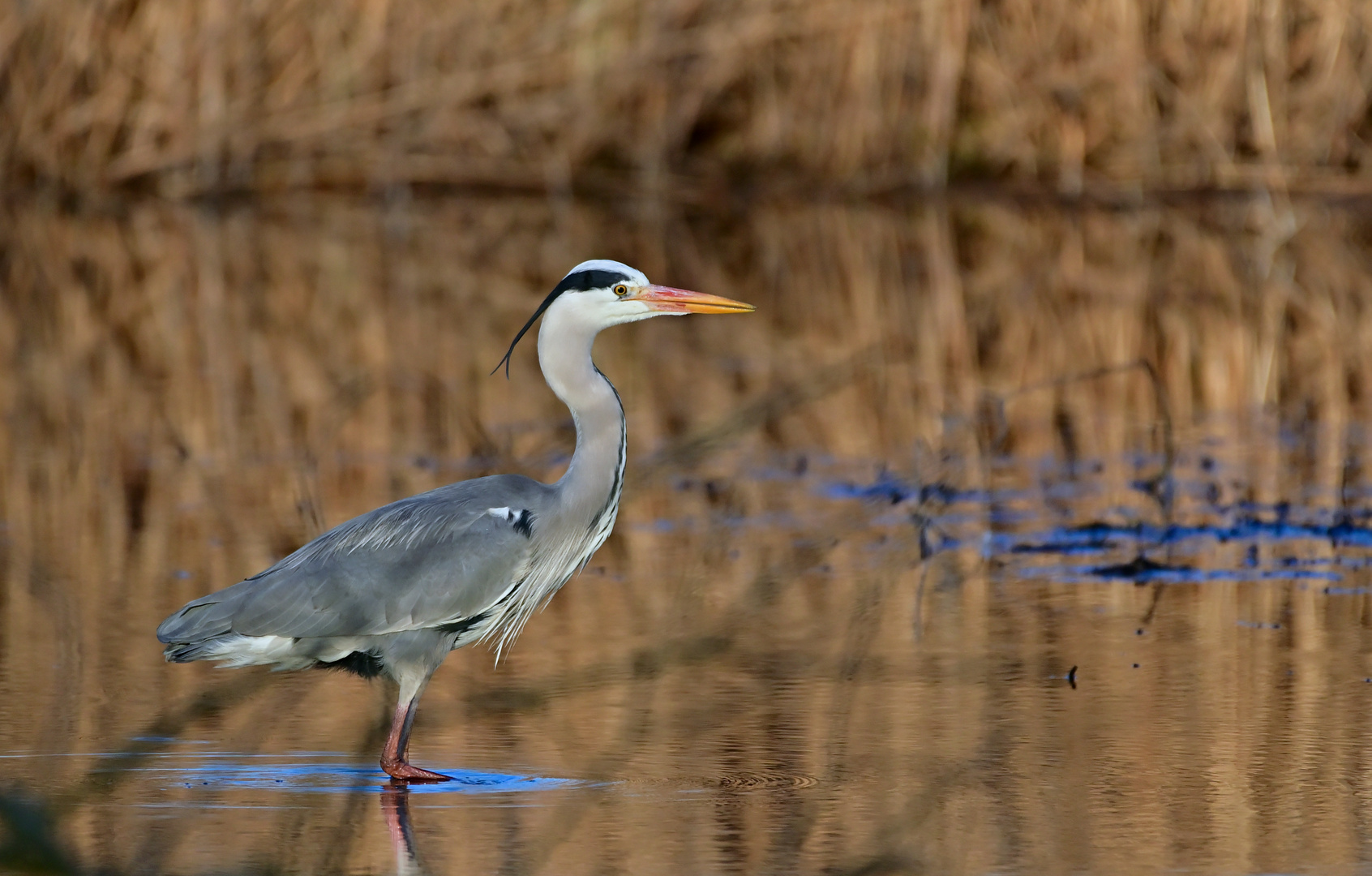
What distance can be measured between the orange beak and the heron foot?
128cm

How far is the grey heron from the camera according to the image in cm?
479

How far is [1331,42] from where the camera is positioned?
1761cm

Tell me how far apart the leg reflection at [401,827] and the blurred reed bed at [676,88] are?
13839mm

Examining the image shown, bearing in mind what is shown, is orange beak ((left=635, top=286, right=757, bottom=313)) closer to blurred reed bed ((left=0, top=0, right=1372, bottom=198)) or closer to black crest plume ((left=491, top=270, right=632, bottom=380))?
black crest plume ((left=491, top=270, right=632, bottom=380))

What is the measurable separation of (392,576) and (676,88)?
14497 mm

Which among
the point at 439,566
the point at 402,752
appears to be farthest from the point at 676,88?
the point at 402,752

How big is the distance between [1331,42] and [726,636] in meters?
15.8

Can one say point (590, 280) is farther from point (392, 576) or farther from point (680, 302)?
point (392, 576)

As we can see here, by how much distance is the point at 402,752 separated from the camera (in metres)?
4.68

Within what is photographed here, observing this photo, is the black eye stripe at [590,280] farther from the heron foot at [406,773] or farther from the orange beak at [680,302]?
the heron foot at [406,773]

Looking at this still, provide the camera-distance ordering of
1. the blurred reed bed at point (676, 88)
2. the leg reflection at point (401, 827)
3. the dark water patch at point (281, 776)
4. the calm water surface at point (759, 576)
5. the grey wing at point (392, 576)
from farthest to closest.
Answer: the blurred reed bed at point (676, 88)
the grey wing at point (392, 576)
the dark water patch at point (281, 776)
the calm water surface at point (759, 576)
the leg reflection at point (401, 827)

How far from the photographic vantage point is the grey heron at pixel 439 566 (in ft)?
15.7

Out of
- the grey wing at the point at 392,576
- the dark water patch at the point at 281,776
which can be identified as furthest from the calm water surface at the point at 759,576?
the grey wing at the point at 392,576

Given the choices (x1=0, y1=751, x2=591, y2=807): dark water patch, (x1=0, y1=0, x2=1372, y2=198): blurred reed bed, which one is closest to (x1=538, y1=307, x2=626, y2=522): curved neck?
(x1=0, y1=751, x2=591, y2=807): dark water patch
